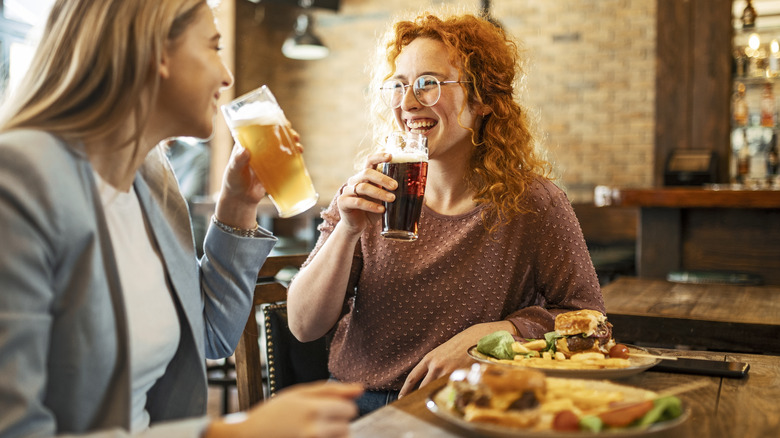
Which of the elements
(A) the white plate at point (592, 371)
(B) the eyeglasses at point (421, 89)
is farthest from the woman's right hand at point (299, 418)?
(B) the eyeglasses at point (421, 89)

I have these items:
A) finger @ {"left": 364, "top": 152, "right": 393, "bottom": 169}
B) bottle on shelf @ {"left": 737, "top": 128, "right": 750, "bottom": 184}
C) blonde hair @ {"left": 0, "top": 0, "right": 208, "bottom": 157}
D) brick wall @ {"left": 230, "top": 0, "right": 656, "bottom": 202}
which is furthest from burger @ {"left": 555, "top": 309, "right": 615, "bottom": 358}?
brick wall @ {"left": 230, "top": 0, "right": 656, "bottom": 202}

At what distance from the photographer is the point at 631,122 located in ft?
22.4

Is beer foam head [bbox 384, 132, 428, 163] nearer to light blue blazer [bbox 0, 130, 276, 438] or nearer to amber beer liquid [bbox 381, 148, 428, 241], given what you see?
amber beer liquid [bbox 381, 148, 428, 241]

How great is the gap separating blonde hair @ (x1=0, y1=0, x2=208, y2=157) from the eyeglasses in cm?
76

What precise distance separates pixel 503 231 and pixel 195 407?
0.78m

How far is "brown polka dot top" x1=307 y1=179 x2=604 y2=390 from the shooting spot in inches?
61.7

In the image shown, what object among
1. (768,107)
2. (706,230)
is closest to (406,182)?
(706,230)

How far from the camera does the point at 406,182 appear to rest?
1.38m

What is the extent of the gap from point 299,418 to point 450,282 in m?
0.93

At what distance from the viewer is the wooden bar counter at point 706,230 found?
10.2 ft

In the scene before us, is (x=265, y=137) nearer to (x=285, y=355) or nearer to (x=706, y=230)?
(x=285, y=355)

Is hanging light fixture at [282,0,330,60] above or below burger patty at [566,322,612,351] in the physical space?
above

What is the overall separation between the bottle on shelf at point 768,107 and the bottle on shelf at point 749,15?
15.6 inches

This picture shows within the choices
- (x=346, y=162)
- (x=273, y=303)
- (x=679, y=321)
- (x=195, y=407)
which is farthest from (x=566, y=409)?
(x=346, y=162)
